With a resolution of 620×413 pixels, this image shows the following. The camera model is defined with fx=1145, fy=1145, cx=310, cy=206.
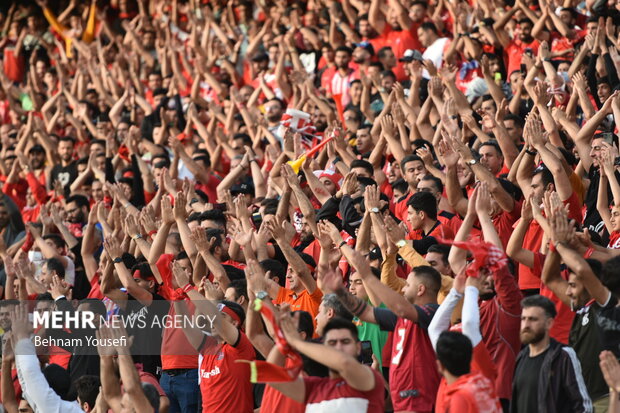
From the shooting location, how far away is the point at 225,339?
7.45 m

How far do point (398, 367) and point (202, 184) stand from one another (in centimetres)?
629

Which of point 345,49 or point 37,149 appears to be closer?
point 345,49

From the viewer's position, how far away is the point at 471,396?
531cm

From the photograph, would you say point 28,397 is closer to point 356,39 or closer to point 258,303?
point 258,303

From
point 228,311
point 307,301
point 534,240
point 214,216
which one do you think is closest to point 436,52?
point 214,216

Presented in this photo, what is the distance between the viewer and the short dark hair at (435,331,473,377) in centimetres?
546

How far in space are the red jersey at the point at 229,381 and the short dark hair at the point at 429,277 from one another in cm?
152

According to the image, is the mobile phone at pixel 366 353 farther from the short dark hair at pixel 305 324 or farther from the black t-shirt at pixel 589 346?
the black t-shirt at pixel 589 346

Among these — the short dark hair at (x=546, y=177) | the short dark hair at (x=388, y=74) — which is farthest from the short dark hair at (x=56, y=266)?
the short dark hair at (x=546, y=177)

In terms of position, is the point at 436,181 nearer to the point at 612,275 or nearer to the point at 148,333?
the point at 148,333

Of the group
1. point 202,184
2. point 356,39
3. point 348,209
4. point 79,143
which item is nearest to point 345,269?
point 348,209

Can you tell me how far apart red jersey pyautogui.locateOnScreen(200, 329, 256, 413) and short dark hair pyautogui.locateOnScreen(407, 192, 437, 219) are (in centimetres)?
159

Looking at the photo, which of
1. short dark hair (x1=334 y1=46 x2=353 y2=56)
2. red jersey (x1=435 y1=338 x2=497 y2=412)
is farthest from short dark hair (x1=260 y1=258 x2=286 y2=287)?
short dark hair (x1=334 y1=46 x2=353 y2=56)

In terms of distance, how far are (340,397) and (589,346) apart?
6.07 ft
